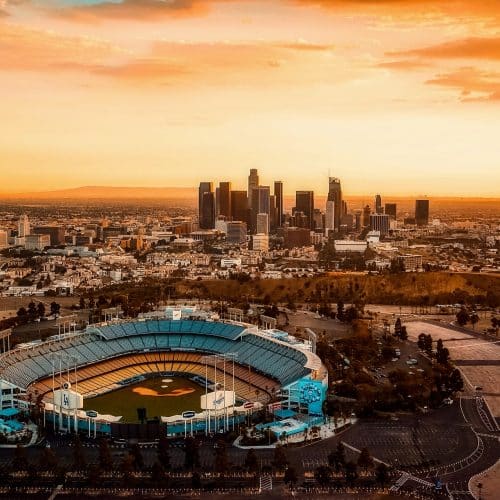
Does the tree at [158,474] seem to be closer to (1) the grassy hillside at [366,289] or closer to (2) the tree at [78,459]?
(2) the tree at [78,459]

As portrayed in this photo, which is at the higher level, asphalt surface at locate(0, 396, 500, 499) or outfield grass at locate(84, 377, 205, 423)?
asphalt surface at locate(0, 396, 500, 499)

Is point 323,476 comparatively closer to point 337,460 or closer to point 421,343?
point 337,460

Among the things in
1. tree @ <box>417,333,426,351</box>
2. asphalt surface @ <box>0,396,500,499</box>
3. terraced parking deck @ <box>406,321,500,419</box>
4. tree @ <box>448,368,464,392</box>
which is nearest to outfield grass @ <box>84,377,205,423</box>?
asphalt surface @ <box>0,396,500,499</box>

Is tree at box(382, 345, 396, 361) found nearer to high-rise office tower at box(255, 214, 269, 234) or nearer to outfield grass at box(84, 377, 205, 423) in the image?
outfield grass at box(84, 377, 205, 423)

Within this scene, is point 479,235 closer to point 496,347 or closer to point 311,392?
point 496,347

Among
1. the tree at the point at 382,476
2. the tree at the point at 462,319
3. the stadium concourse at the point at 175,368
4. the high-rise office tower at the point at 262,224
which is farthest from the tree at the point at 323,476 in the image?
the high-rise office tower at the point at 262,224

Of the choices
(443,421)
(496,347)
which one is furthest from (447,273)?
(443,421)
